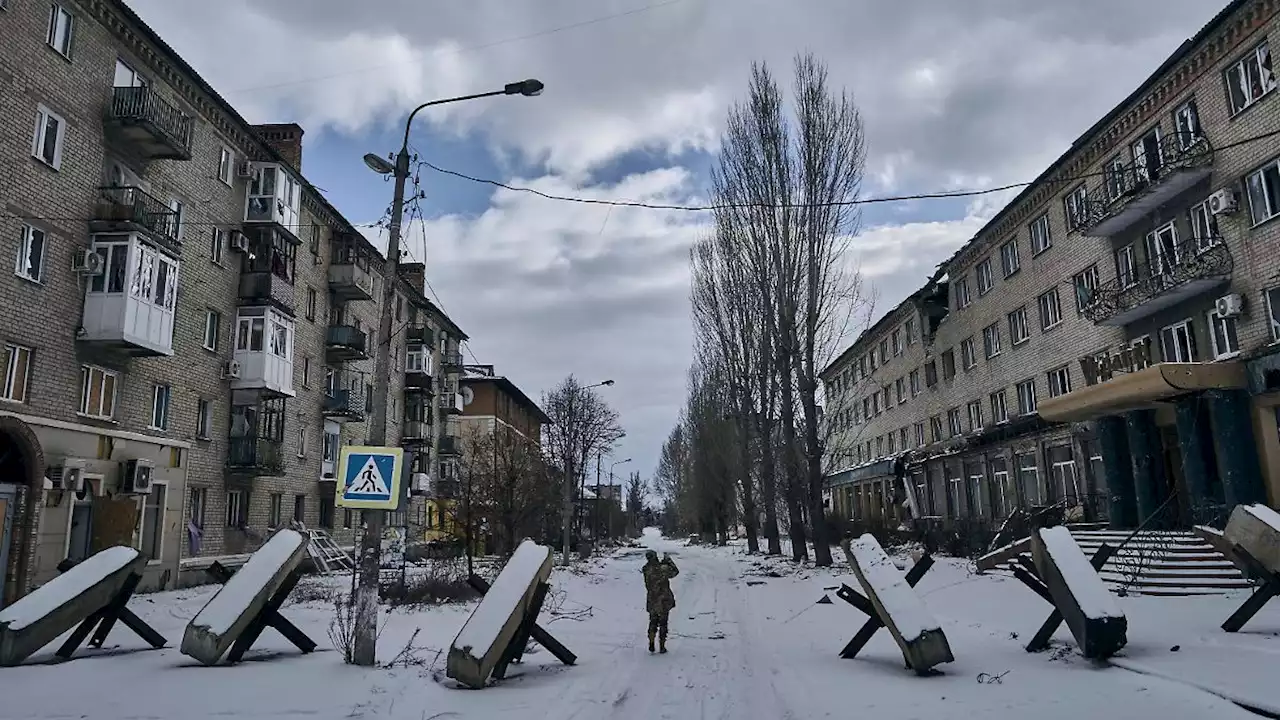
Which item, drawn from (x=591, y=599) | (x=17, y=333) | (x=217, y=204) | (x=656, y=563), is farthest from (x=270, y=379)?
(x=656, y=563)

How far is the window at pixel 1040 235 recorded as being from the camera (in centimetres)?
2753

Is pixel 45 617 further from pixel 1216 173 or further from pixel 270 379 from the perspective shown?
pixel 1216 173

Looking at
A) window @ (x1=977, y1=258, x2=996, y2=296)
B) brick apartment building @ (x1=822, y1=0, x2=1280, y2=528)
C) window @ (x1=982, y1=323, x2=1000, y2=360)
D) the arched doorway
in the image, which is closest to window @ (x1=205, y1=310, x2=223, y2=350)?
the arched doorway

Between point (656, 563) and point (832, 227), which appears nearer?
point (656, 563)

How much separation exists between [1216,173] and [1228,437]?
6.24 m

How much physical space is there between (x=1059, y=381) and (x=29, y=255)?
29.0 m

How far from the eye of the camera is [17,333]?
1606 cm

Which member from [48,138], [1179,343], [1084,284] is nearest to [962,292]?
[1084,284]

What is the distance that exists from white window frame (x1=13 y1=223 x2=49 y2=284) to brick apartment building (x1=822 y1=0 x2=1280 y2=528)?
21.0 metres

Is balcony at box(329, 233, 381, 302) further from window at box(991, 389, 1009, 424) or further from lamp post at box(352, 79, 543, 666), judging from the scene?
window at box(991, 389, 1009, 424)

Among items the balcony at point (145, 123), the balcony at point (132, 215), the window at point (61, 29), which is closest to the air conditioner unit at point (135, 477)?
the balcony at point (132, 215)

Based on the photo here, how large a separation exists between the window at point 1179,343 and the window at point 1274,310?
2.93 m

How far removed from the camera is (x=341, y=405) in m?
32.0

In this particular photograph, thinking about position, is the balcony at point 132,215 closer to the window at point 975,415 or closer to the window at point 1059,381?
the window at point 1059,381
